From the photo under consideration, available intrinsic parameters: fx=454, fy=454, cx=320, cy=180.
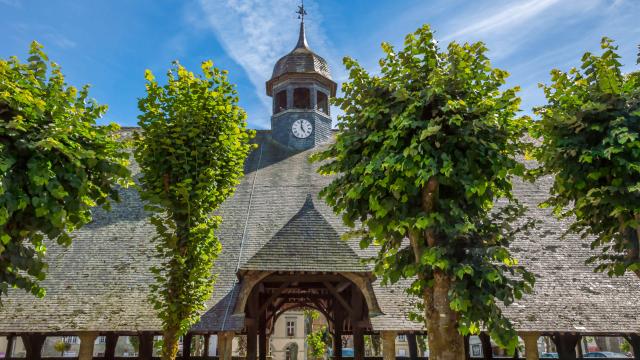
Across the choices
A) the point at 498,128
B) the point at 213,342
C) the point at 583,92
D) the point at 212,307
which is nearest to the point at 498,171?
the point at 498,128

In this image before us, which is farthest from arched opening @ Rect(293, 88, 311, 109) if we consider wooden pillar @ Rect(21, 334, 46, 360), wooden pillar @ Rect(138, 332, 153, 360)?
wooden pillar @ Rect(21, 334, 46, 360)

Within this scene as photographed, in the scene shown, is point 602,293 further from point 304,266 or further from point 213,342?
point 213,342

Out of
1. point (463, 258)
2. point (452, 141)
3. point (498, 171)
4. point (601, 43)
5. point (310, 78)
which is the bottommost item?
point (463, 258)

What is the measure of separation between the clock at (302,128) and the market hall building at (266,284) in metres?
3.70

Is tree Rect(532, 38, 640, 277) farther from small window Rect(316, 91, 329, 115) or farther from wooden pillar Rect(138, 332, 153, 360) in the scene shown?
small window Rect(316, 91, 329, 115)

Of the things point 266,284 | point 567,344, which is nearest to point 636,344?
point 567,344

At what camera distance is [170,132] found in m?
7.61

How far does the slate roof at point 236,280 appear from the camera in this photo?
1029 centimetres

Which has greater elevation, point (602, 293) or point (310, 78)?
point (310, 78)

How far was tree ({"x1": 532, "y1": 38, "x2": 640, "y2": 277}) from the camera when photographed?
19.7 ft

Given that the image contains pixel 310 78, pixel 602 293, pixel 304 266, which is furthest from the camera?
pixel 310 78

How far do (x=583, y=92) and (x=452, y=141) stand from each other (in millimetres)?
2262

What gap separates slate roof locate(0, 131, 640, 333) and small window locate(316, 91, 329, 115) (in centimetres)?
570

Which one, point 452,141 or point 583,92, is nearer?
point 452,141
